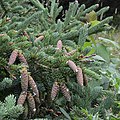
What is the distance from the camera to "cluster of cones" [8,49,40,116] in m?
1.43

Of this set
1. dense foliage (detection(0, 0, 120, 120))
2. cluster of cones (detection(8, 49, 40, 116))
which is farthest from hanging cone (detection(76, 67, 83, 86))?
cluster of cones (detection(8, 49, 40, 116))

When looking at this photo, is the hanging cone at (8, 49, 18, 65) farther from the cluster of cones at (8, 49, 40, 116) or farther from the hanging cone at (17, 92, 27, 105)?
the hanging cone at (17, 92, 27, 105)

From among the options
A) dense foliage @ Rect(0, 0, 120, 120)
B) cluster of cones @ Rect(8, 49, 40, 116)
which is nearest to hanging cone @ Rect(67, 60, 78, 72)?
dense foliage @ Rect(0, 0, 120, 120)

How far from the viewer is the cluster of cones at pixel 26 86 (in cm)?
143

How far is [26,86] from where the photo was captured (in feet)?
4.70

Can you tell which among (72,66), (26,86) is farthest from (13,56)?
(72,66)

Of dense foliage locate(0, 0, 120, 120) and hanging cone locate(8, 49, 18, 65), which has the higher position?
hanging cone locate(8, 49, 18, 65)

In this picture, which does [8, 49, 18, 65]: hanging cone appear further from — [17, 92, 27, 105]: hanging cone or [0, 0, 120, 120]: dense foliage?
[17, 92, 27, 105]: hanging cone

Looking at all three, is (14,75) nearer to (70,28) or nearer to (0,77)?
(0,77)

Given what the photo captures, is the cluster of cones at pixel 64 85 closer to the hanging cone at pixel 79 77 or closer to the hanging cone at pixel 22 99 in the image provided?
the hanging cone at pixel 79 77

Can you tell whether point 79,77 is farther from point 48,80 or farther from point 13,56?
point 13,56

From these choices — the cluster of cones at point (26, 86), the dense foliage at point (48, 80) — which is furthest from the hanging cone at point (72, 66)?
the cluster of cones at point (26, 86)

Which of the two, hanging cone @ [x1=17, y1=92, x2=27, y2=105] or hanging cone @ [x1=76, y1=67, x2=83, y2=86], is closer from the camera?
hanging cone @ [x1=17, y1=92, x2=27, y2=105]

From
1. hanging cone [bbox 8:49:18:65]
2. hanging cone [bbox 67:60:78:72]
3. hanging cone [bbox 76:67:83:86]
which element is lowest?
hanging cone [bbox 76:67:83:86]
